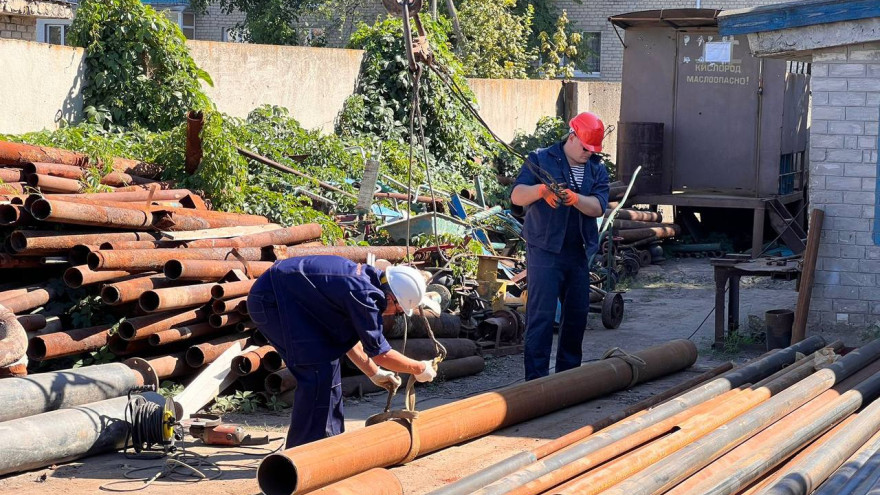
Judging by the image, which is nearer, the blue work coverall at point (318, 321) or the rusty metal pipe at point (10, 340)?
the blue work coverall at point (318, 321)

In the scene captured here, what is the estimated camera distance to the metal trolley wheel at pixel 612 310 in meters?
11.3

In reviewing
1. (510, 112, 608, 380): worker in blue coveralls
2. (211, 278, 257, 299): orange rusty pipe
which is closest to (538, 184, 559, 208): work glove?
(510, 112, 608, 380): worker in blue coveralls

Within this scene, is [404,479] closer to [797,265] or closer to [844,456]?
[844,456]

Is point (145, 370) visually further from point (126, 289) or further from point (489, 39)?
point (489, 39)

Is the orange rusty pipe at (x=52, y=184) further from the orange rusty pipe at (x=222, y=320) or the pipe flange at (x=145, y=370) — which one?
the pipe flange at (x=145, y=370)

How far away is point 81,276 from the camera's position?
793 centimetres

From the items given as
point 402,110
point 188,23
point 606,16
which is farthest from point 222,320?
point 188,23

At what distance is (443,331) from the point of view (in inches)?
369

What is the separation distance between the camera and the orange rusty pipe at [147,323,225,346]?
25.6 feet

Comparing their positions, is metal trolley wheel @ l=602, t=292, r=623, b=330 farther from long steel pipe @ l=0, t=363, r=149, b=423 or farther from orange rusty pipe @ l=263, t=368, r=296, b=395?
long steel pipe @ l=0, t=363, r=149, b=423

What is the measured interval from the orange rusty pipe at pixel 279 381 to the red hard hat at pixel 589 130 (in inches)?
108

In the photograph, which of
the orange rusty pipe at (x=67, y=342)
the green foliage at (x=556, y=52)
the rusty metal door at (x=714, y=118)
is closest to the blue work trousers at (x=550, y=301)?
the orange rusty pipe at (x=67, y=342)

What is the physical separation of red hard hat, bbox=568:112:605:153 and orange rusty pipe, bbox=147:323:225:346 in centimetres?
307

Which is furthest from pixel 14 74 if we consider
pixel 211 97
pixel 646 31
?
pixel 646 31
